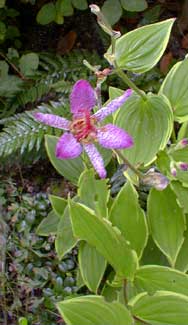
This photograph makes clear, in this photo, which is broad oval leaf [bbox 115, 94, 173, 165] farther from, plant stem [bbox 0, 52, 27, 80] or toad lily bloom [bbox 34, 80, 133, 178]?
plant stem [bbox 0, 52, 27, 80]

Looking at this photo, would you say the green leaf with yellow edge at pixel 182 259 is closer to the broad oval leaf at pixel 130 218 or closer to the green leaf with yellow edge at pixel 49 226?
the broad oval leaf at pixel 130 218

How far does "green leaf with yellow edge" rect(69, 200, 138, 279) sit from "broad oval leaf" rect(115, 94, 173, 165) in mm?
170

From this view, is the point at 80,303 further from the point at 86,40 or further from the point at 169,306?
the point at 86,40

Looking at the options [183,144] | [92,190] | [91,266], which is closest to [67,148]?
[183,144]

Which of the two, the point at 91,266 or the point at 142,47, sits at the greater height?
the point at 142,47

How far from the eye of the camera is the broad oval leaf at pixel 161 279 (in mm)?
1360

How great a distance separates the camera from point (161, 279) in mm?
1377

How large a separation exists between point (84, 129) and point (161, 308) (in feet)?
1.49

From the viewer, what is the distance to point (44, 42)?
2213 millimetres

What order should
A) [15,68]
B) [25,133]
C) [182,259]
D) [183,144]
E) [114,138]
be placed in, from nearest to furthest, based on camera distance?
[114,138], [183,144], [182,259], [25,133], [15,68]

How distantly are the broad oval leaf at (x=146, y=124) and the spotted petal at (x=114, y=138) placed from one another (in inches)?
11.6

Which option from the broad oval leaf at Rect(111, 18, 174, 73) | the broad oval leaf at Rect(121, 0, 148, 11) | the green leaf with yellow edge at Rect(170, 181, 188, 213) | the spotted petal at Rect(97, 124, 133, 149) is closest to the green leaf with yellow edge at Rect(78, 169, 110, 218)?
the green leaf with yellow edge at Rect(170, 181, 188, 213)

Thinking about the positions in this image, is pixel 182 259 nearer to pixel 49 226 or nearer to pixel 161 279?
pixel 161 279

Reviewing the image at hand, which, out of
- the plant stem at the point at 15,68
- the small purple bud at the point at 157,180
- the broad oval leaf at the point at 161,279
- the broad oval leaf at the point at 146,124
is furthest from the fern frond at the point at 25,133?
the small purple bud at the point at 157,180
